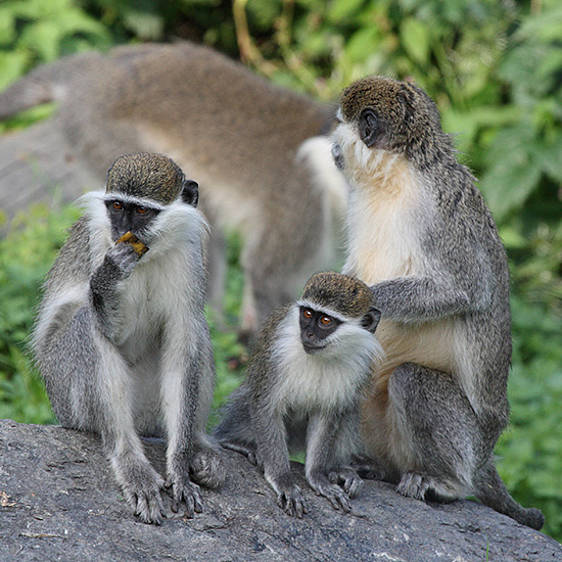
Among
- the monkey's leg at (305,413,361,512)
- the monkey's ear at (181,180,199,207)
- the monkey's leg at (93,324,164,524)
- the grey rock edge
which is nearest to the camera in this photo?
the grey rock edge

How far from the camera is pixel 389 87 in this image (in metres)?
4.42

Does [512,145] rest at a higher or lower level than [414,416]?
higher

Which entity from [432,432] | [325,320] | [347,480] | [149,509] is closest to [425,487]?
[432,432]

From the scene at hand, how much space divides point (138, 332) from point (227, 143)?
426 centimetres

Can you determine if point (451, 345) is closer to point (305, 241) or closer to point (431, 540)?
point (431, 540)

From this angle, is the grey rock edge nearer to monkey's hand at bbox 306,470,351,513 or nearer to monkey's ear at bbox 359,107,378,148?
monkey's hand at bbox 306,470,351,513

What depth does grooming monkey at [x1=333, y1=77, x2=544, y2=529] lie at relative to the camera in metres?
4.28

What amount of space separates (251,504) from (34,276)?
9.64ft

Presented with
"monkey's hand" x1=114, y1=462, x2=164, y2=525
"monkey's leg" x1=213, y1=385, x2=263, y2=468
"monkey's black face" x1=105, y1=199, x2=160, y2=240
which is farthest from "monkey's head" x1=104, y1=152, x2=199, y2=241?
"monkey's leg" x1=213, y1=385, x2=263, y2=468

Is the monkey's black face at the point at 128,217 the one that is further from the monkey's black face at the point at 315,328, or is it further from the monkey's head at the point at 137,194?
the monkey's black face at the point at 315,328

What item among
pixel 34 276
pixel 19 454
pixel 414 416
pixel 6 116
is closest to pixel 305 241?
pixel 34 276

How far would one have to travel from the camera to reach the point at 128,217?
353cm

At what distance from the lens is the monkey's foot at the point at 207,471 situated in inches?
151

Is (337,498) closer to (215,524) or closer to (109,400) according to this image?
(215,524)
